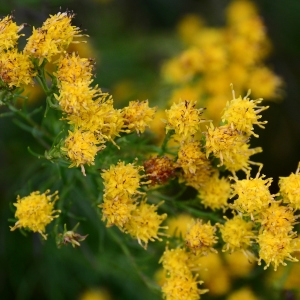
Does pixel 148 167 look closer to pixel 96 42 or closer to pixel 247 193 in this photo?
pixel 247 193

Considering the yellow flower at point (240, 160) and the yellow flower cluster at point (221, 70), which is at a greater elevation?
the yellow flower cluster at point (221, 70)

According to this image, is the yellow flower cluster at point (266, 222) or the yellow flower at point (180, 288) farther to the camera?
the yellow flower at point (180, 288)

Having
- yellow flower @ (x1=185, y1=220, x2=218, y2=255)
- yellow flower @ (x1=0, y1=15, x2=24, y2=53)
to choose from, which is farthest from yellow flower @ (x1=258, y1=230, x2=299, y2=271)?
yellow flower @ (x1=0, y1=15, x2=24, y2=53)

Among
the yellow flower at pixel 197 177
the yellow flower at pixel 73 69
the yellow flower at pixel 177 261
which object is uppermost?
the yellow flower at pixel 73 69

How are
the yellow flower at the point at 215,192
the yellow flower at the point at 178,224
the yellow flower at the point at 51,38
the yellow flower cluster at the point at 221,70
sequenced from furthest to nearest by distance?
the yellow flower cluster at the point at 221,70 < the yellow flower at the point at 178,224 < the yellow flower at the point at 215,192 < the yellow flower at the point at 51,38

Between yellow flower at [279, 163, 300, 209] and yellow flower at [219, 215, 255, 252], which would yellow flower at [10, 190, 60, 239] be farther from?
yellow flower at [279, 163, 300, 209]

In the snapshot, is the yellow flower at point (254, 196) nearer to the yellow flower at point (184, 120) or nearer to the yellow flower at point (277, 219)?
the yellow flower at point (277, 219)

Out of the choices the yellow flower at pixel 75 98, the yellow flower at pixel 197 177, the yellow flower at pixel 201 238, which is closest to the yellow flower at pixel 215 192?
the yellow flower at pixel 197 177
